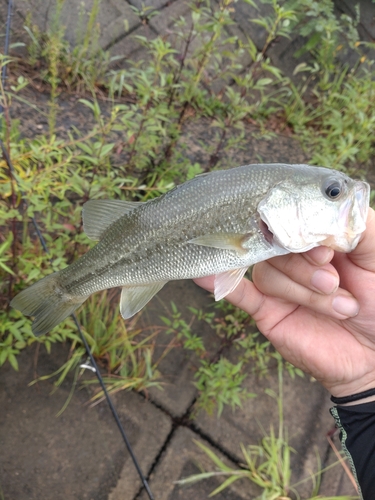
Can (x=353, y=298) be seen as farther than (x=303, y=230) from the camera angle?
Yes

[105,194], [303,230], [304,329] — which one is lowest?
[304,329]

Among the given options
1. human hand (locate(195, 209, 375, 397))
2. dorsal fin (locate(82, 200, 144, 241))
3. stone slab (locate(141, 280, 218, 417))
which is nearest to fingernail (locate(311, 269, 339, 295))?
human hand (locate(195, 209, 375, 397))

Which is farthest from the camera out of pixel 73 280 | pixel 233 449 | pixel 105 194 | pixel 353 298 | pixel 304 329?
pixel 233 449

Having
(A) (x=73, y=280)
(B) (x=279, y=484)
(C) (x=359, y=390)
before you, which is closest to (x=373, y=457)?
(C) (x=359, y=390)

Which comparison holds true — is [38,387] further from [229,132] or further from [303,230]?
[229,132]

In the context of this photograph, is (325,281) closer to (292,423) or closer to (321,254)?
(321,254)

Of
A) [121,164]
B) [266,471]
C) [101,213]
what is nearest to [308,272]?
[101,213]

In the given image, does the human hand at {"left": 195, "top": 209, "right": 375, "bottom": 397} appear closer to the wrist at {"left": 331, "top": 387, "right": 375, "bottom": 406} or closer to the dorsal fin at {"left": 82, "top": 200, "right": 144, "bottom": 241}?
the wrist at {"left": 331, "top": 387, "right": 375, "bottom": 406}
